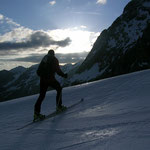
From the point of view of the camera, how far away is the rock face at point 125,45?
8832 cm

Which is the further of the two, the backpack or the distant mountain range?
the distant mountain range

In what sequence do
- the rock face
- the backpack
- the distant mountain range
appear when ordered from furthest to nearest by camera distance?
1. the distant mountain range
2. the rock face
3. the backpack

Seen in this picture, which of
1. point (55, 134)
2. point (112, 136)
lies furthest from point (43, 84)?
point (112, 136)

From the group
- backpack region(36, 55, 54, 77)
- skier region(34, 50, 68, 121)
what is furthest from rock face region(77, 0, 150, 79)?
backpack region(36, 55, 54, 77)

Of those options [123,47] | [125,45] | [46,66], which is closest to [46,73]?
[46,66]

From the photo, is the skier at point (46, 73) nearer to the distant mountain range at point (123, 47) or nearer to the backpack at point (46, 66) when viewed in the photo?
the backpack at point (46, 66)

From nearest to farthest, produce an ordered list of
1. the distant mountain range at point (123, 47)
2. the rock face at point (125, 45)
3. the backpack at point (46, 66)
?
the backpack at point (46, 66), the rock face at point (125, 45), the distant mountain range at point (123, 47)

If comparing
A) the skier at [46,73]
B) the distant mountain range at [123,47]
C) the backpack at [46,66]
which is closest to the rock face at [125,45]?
the distant mountain range at [123,47]

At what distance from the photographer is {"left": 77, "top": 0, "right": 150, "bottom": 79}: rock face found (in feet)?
290

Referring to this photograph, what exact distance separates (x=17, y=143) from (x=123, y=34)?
12390cm

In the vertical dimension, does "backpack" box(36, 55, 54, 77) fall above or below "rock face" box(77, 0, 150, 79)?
below

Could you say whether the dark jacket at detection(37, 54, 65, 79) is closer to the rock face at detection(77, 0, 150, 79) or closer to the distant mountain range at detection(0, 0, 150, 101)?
the distant mountain range at detection(0, 0, 150, 101)

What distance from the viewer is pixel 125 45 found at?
353ft

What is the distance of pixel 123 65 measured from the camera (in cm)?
9362
